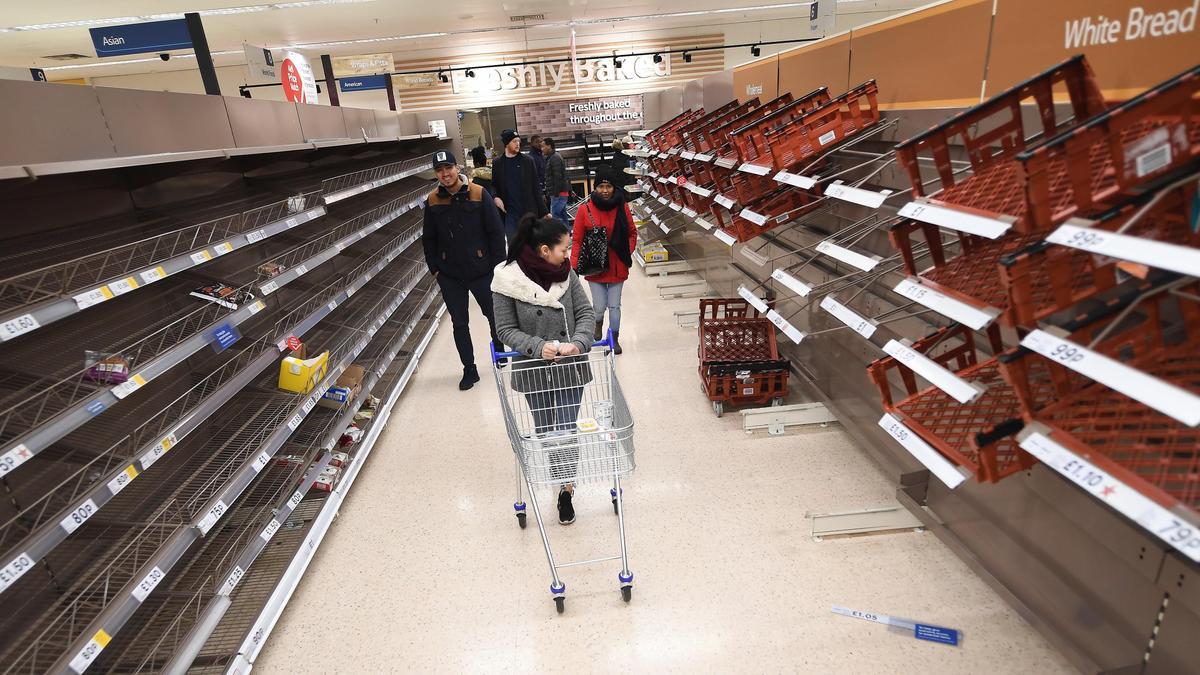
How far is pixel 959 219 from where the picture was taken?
1.75m

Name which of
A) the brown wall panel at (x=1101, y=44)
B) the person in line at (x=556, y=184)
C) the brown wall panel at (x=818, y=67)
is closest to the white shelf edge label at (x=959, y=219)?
the brown wall panel at (x=1101, y=44)

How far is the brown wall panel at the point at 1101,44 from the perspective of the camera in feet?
5.48

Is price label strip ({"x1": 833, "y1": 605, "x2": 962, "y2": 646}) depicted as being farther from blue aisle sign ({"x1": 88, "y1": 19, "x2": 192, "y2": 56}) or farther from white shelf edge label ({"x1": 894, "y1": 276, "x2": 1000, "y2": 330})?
blue aisle sign ({"x1": 88, "y1": 19, "x2": 192, "y2": 56})

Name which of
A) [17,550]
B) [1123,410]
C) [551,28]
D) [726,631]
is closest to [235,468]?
[17,550]

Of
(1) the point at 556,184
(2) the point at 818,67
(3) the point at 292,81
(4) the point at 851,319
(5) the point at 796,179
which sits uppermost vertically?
(3) the point at 292,81

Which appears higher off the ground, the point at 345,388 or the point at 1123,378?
the point at 1123,378

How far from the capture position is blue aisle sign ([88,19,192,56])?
371cm

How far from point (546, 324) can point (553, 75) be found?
1304 cm

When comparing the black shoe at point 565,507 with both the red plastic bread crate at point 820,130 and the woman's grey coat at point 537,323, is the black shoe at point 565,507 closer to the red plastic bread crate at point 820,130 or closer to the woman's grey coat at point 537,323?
the woman's grey coat at point 537,323

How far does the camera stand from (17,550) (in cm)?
165

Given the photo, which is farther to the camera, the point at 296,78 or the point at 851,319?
the point at 296,78

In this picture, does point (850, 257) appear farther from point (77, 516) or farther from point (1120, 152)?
point (77, 516)

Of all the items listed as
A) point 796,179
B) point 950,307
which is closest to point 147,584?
point 950,307

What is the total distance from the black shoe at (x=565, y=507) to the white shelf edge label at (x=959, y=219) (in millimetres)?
2107
